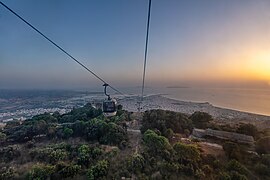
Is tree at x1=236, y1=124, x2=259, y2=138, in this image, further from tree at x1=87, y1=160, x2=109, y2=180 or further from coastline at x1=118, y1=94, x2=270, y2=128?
tree at x1=87, y1=160, x2=109, y2=180

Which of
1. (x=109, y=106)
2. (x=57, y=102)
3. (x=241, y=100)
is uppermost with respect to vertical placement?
(x=109, y=106)

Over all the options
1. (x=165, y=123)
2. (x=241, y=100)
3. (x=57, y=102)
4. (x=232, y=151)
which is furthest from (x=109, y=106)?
(x=241, y=100)

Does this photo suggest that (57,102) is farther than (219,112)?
Yes

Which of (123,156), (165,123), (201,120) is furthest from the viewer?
(201,120)

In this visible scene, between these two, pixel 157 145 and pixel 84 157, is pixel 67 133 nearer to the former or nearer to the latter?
pixel 84 157

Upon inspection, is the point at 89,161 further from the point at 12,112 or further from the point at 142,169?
the point at 12,112

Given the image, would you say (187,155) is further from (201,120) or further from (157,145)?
(201,120)

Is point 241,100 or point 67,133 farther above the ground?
point 241,100

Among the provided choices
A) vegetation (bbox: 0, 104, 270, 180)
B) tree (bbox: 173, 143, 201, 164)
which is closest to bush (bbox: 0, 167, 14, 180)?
vegetation (bbox: 0, 104, 270, 180)

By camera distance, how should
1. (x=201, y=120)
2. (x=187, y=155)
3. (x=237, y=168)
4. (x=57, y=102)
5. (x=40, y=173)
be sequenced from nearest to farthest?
(x=237, y=168) < (x=40, y=173) < (x=187, y=155) < (x=201, y=120) < (x=57, y=102)
